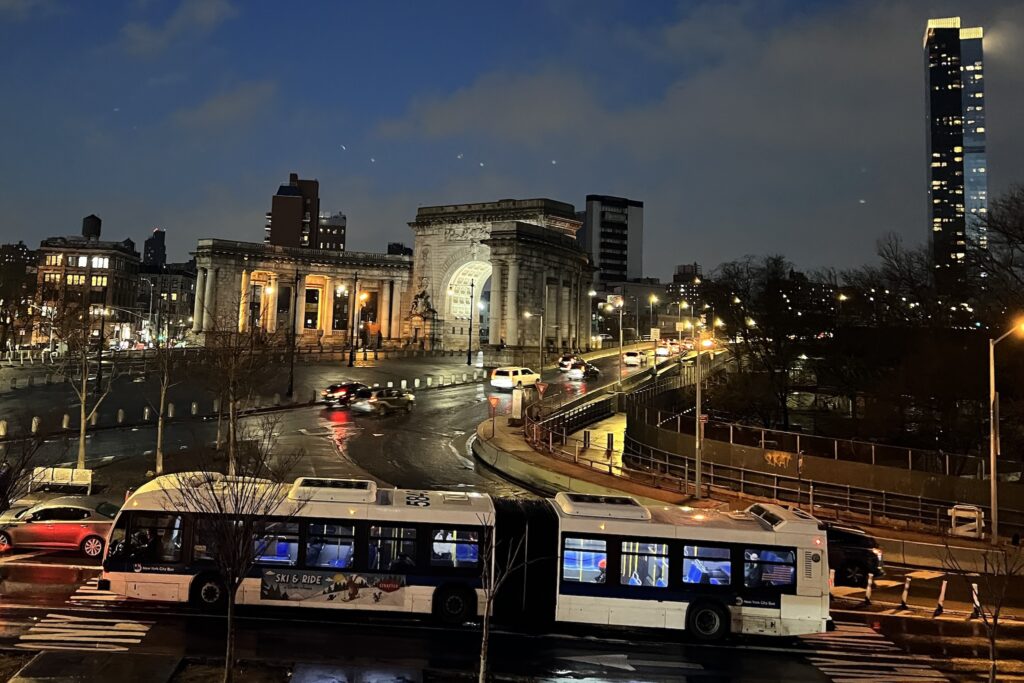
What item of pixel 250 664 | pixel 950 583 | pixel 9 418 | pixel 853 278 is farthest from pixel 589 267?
pixel 250 664

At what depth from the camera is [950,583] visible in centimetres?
1902

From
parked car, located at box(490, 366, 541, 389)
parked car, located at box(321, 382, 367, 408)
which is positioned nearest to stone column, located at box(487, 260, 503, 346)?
parked car, located at box(490, 366, 541, 389)

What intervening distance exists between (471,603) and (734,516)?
5655 mm

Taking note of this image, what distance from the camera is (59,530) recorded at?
710 inches

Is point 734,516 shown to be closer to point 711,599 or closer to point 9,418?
point 711,599

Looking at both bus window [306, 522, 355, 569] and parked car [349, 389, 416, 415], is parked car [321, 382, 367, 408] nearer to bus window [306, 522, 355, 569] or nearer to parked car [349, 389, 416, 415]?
parked car [349, 389, 416, 415]

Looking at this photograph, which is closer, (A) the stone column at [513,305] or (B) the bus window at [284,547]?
(B) the bus window at [284,547]

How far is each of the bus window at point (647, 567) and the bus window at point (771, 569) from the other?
1.56 m

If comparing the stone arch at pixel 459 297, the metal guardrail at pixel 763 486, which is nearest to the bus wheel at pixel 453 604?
the metal guardrail at pixel 763 486

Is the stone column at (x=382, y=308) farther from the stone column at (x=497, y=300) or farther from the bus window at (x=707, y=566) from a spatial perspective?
the bus window at (x=707, y=566)

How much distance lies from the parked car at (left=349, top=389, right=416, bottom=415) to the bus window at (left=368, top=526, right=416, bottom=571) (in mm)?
30985

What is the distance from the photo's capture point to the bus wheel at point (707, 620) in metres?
13.7

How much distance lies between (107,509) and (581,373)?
163 ft

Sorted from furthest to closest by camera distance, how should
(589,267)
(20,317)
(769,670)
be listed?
1. (589,267)
2. (20,317)
3. (769,670)
